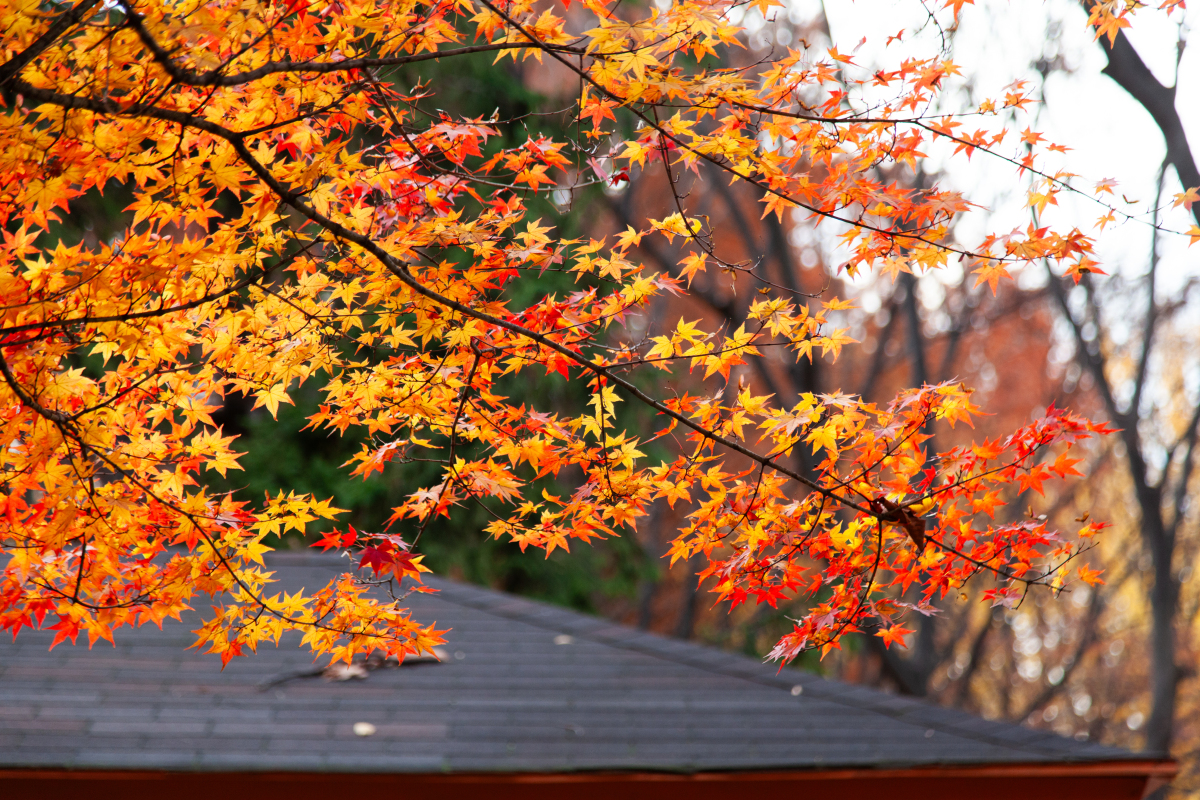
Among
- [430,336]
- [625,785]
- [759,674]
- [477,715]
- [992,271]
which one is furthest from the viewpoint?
[759,674]

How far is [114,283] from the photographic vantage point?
7.82 ft

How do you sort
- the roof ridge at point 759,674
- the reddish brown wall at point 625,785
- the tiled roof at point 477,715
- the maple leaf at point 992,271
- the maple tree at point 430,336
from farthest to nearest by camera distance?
the roof ridge at point 759,674 < the tiled roof at point 477,715 < the reddish brown wall at point 625,785 < the maple leaf at point 992,271 < the maple tree at point 430,336

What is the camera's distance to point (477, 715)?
503 centimetres

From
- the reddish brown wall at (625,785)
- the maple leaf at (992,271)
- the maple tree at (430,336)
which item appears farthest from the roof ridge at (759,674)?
the maple leaf at (992,271)

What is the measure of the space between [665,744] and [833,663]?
42.8ft

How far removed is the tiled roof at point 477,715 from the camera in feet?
15.1

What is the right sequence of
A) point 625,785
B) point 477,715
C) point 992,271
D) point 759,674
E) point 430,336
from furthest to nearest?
point 759,674
point 477,715
point 625,785
point 992,271
point 430,336

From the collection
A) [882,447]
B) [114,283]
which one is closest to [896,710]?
[882,447]

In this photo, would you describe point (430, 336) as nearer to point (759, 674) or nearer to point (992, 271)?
point (992, 271)

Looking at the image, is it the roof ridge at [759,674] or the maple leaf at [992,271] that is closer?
the maple leaf at [992,271]

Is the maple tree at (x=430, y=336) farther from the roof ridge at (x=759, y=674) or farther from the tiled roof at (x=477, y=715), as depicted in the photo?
the roof ridge at (x=759, y=674)

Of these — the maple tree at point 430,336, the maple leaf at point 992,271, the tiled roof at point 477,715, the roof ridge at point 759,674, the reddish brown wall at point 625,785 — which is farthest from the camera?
the roof ridge at point 759,674

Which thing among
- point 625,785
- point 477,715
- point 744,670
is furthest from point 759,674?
point 477,715

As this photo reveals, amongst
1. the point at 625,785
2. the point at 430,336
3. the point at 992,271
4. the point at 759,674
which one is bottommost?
the point at 625,785
